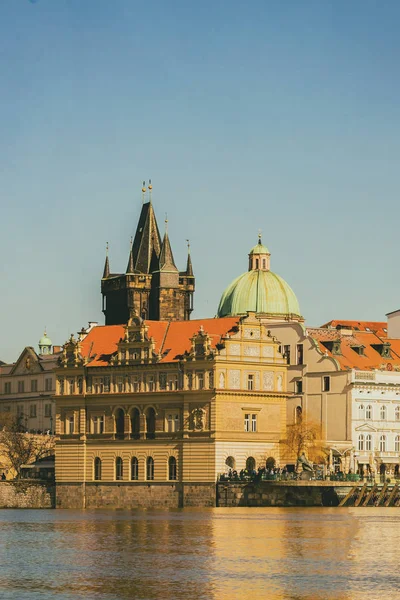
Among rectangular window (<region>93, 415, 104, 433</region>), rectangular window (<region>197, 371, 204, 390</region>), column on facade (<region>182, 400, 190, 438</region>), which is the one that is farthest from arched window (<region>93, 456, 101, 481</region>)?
rectangular window (<region>197, 371, 204, 390</region>)

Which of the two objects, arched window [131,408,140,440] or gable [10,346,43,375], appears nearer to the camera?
arched window [131,408,140,440]

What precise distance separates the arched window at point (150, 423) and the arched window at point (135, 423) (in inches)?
43.1

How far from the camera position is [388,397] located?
147m

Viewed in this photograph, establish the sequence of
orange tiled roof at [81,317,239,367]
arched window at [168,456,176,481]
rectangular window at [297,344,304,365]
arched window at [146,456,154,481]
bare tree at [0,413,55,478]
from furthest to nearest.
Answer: bare tree at [0,413,55,478], rectangular window at [297,344,304,365], orange tiled roof at [81,317,239,367], arched window at [146,456,154,481], arched window at [168,456,176,481]

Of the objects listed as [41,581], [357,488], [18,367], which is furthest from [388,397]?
[41,581]

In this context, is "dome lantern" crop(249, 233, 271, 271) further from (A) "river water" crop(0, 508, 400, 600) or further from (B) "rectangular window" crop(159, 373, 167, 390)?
(A) "river water" crop(0, 508, 400, 600)

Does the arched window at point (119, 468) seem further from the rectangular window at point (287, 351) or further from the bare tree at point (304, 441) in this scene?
the rectangular window at point (287, 351)

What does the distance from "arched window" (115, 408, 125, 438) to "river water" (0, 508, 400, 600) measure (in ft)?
88.2

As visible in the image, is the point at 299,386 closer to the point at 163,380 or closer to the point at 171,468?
the point at 163,380

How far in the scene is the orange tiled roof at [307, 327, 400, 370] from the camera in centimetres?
14900

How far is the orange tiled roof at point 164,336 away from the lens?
14500 cm

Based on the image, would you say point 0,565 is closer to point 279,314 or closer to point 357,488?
point 357,488

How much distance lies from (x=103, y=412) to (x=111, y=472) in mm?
4780

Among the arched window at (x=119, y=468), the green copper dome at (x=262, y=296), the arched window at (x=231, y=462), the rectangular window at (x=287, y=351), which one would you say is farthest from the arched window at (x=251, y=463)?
the green copper dome at (x=262, y=296)
